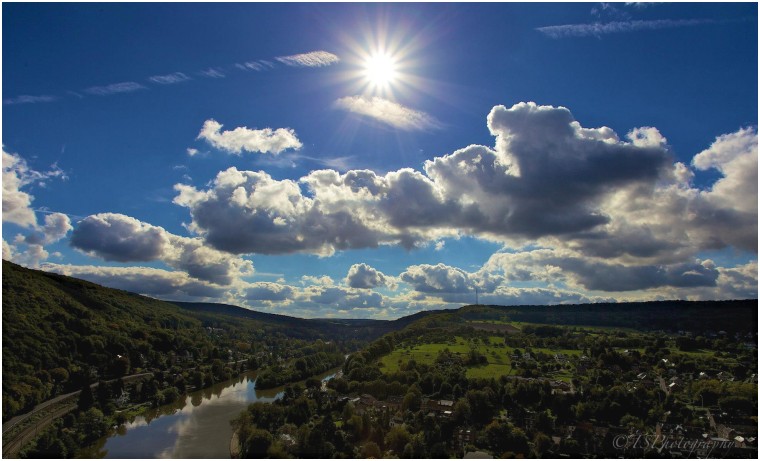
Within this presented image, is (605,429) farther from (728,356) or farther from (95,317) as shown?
(95,317)

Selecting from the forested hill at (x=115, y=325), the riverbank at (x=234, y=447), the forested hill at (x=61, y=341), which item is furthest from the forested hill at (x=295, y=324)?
the riverbank at (x=234, y=447)

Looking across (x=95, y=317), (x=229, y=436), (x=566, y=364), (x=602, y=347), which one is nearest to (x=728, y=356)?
(x=602, y=347)

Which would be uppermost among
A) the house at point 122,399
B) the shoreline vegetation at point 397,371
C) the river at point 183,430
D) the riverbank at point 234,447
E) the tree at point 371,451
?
the shoreline vegetation at point 397,371

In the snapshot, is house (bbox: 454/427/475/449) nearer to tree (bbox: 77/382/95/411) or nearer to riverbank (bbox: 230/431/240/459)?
riverbank (bbox: 230/431/240/459)

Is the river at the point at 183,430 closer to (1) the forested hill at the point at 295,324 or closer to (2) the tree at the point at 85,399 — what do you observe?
(2) the tree at the point at 85,399

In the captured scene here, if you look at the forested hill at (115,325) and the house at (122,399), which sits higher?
the forested hill at (115,325)

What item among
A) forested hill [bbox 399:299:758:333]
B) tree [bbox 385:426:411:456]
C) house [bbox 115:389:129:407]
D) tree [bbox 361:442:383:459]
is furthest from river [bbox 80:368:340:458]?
forested hill [bbox 399:299:758:333]
